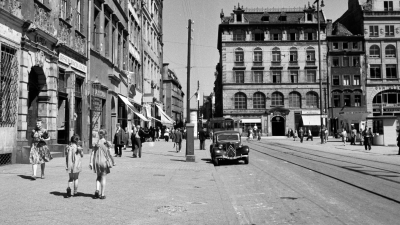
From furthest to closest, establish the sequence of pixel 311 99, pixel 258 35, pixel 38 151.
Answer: pixel 258 35 < pixel 311 99 < pixel 38 151

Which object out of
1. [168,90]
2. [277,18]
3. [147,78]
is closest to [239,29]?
[277,18]

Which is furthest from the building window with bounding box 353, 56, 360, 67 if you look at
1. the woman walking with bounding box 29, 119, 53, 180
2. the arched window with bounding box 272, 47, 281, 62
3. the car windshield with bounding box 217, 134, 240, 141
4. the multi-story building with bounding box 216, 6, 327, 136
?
the woman walking with bounding box 29, 119, 53, 180

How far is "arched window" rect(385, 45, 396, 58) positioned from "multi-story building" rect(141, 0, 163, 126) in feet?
125

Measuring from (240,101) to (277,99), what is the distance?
20.8 ft

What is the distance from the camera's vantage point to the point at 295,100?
6881cm

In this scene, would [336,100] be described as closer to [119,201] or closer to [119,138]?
[119,138]

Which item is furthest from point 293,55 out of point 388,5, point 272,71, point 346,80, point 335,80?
point 388,5

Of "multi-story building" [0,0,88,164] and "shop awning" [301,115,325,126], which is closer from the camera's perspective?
"multi-story building" [0,0,88,164]

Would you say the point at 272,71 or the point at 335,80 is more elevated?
the point at 272,71

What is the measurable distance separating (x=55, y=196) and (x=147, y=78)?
3870 cm

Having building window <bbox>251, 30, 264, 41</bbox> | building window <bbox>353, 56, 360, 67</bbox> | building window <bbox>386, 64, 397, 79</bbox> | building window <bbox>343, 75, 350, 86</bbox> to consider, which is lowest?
building window <bbox>343, 75, 350, 86</bbox>

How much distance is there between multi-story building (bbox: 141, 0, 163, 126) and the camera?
1791 inches

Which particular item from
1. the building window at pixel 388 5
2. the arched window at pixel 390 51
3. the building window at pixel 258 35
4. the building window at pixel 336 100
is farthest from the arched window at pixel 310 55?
the building window at pixel 388 5

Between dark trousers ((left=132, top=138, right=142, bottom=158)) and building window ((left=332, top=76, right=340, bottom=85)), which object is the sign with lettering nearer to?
dark trousers ((left=132, top=138, right=142, bottom=158))
